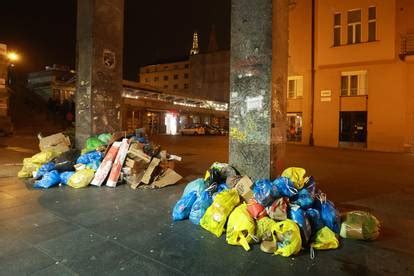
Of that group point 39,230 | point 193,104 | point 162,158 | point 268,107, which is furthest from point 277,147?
point 193,104

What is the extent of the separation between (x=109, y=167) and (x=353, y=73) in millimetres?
16033

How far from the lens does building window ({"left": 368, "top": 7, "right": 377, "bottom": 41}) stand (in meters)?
15.5

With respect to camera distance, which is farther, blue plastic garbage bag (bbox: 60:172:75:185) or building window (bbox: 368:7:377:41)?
building window (bbox: 368:7:377:41)

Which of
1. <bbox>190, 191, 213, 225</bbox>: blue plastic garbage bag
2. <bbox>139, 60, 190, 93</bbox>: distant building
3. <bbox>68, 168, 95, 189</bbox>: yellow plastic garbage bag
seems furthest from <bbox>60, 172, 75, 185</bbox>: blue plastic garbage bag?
<bbox>139, 60, 190, 93</bbox>: distant building

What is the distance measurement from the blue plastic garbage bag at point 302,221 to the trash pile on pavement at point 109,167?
3.22 meters

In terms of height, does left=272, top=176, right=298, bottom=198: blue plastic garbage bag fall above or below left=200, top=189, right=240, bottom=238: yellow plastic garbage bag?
above

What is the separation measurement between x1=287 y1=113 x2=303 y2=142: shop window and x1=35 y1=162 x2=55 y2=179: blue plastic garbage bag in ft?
53.7

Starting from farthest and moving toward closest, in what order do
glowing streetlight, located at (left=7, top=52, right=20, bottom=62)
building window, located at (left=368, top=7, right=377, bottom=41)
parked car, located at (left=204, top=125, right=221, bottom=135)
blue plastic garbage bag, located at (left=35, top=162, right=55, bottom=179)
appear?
1. parked car, located at (left=204, top=125, right=221, bottom=135)
2. glowing streetlight, located at (left=7, top=52, right=20, bottom=62)
3. building window, located at (left=368, top=7, right=377, bottom=41)
4. blue plastic garbage bag, located at (left=35, top=162, right=55, bottom=179)

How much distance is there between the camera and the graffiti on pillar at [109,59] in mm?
7757

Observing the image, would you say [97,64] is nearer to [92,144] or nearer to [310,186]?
[92,144]

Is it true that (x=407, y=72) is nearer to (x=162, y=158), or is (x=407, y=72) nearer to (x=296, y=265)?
(x=162, y=158)

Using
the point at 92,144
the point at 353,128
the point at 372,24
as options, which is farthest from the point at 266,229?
the point at 372,24

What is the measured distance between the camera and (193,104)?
36.4 meters

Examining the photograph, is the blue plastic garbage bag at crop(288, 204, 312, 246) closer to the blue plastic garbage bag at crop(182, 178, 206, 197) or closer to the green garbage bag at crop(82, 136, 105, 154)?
the blue plastic garbage bag at crop(182, 178, 206, 197)
